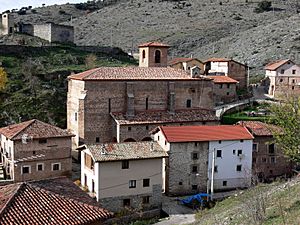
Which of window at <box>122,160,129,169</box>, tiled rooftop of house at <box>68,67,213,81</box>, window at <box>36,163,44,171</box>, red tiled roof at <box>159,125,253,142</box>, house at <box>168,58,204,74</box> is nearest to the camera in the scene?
window at <box>122,160,129,169</box>

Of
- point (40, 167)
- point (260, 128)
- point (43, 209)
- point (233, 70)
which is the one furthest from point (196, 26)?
point (43, 209)

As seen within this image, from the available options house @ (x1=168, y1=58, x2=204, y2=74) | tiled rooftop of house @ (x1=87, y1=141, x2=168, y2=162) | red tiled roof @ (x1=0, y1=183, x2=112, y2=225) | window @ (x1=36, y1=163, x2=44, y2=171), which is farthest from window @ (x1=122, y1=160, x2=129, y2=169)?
house @ (x1=168, y1=58, x2=204, y2=74)

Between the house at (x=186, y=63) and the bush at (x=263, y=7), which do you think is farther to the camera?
the bush at (x=263, y=7)

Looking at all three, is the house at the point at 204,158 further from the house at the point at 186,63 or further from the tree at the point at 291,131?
the house at the point at 186,63

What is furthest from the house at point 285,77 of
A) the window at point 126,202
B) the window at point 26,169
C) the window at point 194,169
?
the window at point 26,169

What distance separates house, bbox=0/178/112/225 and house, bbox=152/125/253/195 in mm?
15796

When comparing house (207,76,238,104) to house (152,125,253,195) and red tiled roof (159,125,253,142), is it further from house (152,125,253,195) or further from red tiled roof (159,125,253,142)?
house (152,125,253,195)

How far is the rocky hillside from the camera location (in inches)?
2916

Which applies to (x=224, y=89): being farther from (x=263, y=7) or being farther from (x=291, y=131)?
(x=263, y=7)

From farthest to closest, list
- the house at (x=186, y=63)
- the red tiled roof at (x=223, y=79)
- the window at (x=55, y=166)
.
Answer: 1. the house at (x=186, y=63)
2. the red tiled roof at (x=223, y=79)
3. the window at (x=55, y=166)

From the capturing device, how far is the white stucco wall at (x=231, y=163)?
32.5m

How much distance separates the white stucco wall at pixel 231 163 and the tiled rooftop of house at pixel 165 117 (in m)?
6.27

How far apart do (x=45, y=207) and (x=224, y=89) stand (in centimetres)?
3868

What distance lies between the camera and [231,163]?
32875 mm
